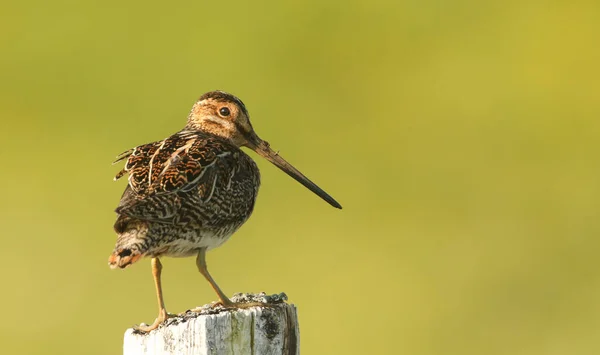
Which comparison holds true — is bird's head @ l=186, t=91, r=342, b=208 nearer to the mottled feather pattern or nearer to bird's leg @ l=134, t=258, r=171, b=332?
the mottled feather pattern

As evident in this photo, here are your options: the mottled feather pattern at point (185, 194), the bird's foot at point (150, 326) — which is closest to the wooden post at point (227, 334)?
the bird's foot at point (150, 326)

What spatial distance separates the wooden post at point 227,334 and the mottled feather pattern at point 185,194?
788 mm

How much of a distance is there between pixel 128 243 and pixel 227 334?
104 centimetres

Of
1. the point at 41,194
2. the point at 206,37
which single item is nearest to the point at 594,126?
the point at 206,37

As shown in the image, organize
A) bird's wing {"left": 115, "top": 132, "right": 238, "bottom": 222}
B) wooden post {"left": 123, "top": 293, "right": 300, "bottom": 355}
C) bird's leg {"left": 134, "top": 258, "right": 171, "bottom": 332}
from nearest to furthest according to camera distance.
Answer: wooden post {"left": 123, "top": 293, "right": 300, "bottom": 355} → bird's leg {"left": 134, "top": 258, "right": 171, "bottom": 332} → bird's wing {"left": 115, "top": 132, "right": 238, "bottom": 222}

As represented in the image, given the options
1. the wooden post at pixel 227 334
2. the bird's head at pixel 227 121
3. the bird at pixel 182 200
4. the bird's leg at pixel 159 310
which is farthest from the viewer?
the bird's head at pixel 227 121

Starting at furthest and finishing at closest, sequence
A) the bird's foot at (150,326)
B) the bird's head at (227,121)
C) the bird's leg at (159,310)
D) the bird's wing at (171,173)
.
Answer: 1. the bird's head at (227,121)
2. the bird's wing at (171,173)
3. the bird's leg at (159,310)
4. the bird's foot at (150,326)

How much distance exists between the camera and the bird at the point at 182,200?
20.5 ft

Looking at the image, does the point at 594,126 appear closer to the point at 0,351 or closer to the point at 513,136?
the point at 513,136

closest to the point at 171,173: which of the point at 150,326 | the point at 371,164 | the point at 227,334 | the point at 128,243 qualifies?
the point at 128,243

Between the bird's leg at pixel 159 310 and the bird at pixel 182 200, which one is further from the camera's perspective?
the bird at pixel 182 200

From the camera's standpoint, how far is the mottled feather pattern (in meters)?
6.31

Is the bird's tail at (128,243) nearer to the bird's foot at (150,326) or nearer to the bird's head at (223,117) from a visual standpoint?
the bird's foot at (150,326)

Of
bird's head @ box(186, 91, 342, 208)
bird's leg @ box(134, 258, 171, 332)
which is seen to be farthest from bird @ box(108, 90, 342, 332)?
bird's head @ box(186, 91, 342, 208)
